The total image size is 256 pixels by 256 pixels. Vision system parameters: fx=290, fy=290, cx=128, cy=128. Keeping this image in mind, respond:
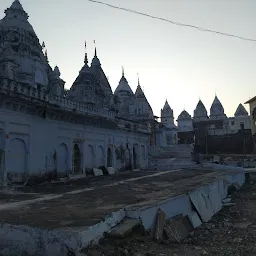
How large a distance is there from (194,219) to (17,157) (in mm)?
8962

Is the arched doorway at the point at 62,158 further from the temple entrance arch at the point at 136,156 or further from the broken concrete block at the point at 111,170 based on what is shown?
the temple entrance arch at the point at 136,156

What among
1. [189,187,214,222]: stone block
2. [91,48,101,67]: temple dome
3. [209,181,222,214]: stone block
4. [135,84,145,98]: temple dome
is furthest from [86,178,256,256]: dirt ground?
[135,84,145,98]: temple dome

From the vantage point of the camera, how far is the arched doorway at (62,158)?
1653 cm

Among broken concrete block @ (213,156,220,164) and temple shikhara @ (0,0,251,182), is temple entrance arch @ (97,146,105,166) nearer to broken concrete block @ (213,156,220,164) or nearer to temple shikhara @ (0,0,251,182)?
temple shikhara @ (0,0,251,182)

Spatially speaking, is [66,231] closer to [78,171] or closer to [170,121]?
[78,171]

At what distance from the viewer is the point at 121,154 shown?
953 inches

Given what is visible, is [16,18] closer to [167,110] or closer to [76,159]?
[76,159]

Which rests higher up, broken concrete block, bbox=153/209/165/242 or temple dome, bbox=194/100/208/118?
temple dome, bbox=194/100/208/118

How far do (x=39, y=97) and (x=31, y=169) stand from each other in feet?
11.8

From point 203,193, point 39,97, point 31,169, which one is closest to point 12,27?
point 39,97

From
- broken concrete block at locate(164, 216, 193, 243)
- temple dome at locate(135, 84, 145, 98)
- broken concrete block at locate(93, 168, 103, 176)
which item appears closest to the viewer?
broken concrete block at locate(164, 216, 193, 243)

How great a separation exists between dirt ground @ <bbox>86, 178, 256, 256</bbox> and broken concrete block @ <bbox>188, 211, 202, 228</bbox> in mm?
141

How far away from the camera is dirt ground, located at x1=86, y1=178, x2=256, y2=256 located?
491cm

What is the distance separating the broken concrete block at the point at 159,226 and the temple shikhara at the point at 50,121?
853cm
